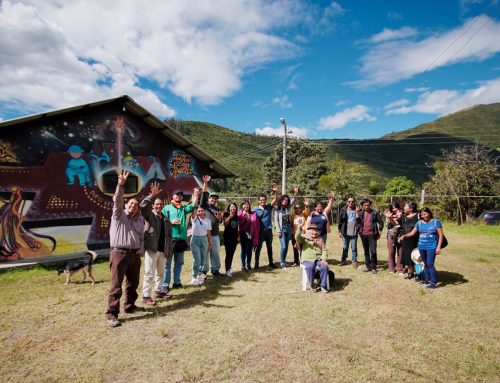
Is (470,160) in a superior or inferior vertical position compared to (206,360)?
superior

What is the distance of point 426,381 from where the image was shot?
3.47 m

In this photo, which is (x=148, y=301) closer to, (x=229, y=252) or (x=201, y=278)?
(x=201, y=278)

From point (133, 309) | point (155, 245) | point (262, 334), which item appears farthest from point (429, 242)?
point (133, 309)

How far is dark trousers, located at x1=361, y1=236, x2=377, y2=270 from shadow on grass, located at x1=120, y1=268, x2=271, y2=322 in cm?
307

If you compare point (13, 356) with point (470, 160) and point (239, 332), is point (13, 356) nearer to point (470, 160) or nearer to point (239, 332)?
point (239, 332)

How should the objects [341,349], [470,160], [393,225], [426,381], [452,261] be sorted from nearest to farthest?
1. [426,381]
2. [341,349]
3. [393,225]
4. [452,261]
5. [470,160]

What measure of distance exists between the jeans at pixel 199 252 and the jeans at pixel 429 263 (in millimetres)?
4711

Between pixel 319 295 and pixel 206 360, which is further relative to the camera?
pixel 319 295

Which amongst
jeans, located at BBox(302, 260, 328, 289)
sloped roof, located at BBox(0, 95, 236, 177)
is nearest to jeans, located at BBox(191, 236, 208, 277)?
jeans, located at BBox(302, 260, 328, 289)

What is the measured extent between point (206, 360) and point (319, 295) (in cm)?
309

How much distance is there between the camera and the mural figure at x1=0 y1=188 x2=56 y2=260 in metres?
9.29

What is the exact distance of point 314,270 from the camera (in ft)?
22.1

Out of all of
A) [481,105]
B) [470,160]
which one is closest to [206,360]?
[470,160]

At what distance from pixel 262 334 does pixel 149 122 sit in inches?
389
